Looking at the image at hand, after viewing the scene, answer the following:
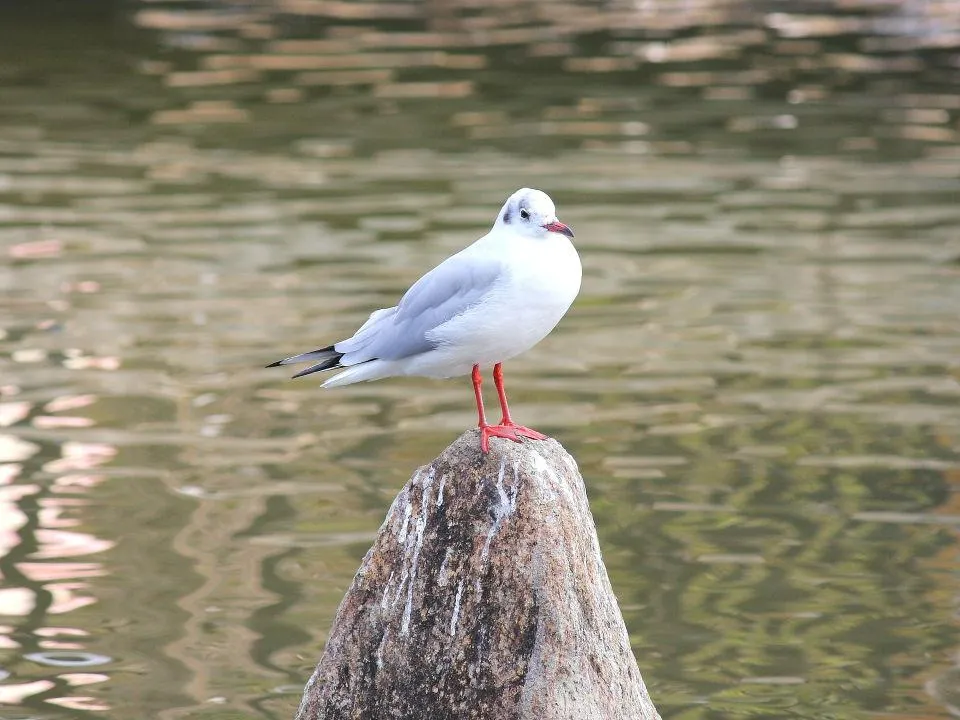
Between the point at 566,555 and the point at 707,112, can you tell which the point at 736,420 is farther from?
the point at 707,112

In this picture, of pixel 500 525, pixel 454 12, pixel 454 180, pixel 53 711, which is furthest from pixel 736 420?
pixel 454 12

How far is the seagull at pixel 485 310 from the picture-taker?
7543mm

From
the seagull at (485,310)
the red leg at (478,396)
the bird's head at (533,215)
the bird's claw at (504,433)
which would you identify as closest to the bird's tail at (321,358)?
the seagull at (485,310)

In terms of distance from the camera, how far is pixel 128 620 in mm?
11797

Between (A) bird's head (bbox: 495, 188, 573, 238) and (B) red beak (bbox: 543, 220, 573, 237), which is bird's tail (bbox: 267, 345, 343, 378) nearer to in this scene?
(A) bird's head (bbox: 495, 188, 573, 238)

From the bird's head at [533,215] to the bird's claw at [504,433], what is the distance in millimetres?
884

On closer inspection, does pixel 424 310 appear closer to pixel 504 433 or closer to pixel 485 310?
pixel 485 310

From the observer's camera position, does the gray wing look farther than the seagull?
Yes

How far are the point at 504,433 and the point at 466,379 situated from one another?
9.36 metres

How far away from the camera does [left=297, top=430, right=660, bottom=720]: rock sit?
788cm

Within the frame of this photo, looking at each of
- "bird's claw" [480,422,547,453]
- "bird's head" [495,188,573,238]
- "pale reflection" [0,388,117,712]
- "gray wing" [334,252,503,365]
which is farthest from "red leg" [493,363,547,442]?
"pale reflection" [0,388,117,712]

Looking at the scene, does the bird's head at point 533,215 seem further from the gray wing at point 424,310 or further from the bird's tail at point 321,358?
the bird's tail at point 321,358

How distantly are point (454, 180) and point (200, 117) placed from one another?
5.65m

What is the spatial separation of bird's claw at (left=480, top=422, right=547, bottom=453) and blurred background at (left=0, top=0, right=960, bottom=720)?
3199mm
